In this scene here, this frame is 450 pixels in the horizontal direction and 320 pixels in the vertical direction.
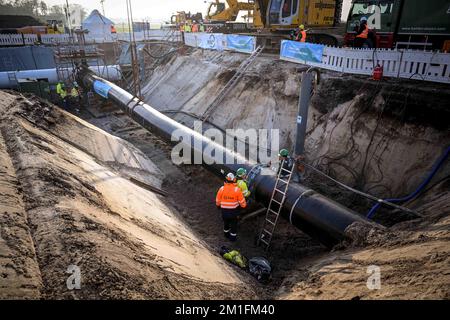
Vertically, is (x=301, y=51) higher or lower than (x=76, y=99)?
higher

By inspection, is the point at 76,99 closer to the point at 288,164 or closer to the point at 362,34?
the point at 288,164

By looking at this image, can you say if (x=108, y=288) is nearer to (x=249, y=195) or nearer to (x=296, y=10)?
(x=249, y=195)

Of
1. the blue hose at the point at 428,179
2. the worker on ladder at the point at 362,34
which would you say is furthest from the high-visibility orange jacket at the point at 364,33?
the blue hose at the point at 428,179

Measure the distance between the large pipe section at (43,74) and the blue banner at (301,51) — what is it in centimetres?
1250

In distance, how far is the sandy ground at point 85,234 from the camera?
3.55 m

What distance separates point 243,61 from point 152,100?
658 centimetres

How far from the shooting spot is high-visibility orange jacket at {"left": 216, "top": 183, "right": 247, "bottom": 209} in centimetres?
726

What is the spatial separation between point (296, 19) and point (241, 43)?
3.25 metres

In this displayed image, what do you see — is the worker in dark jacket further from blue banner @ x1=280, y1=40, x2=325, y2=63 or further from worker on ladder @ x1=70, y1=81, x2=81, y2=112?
worker on ladder @ x1=70, y1=81, x2=81, y2=112

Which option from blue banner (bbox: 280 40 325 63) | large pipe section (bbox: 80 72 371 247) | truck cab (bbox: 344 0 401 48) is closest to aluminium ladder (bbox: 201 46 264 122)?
blue banner (bbox: 280 40 325 63)

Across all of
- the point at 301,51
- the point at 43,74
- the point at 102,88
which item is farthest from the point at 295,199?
the point at 43,74

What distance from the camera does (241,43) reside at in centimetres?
1697

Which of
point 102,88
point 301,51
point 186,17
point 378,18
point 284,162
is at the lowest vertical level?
point 284,162
